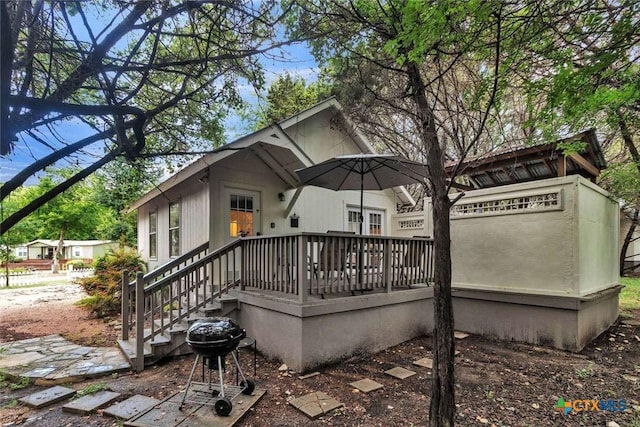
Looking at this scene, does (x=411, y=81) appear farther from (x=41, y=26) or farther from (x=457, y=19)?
(x=41, y=26)

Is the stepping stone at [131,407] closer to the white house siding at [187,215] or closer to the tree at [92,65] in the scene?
the tree at [92,65]

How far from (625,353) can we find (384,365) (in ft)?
13.7

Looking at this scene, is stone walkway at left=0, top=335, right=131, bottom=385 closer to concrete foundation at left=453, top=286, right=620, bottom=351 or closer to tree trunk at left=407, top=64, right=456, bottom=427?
tree trunk at left=407, top=64, right=456, bottom=427

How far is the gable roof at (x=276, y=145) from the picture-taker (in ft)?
20.5

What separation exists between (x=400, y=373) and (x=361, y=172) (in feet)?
11.4

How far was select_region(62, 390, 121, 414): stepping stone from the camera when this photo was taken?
353 cm

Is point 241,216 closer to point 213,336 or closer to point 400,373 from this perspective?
point 213,336

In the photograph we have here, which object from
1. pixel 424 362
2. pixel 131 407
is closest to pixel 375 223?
pixel 424 362

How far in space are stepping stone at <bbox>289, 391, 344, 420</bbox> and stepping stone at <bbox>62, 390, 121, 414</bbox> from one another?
214cm

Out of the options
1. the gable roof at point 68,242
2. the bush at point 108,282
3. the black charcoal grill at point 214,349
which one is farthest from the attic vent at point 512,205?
the gable roof at point 68,242

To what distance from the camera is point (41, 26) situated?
3.23 m

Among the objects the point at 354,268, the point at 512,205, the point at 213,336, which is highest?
the point at 512,205

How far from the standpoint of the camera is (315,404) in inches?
143

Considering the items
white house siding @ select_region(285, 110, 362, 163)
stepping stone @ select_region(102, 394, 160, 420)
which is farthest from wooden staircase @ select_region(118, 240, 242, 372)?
white house siding @ select_region(285, 110, 362, 163)
